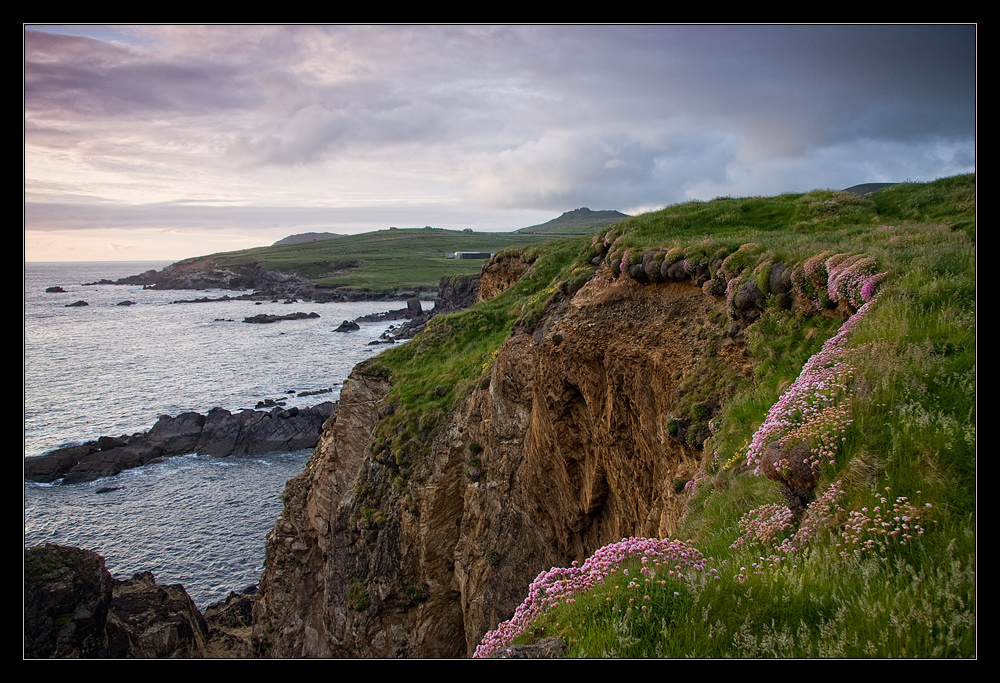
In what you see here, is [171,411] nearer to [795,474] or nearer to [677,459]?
[677,459]

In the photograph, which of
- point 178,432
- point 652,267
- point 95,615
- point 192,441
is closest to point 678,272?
point 652,267

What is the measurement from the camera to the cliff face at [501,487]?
1639 centimetres

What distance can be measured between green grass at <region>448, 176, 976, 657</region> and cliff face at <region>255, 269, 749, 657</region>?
2507 mm

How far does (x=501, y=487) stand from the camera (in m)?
22.0

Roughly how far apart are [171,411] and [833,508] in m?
67.5

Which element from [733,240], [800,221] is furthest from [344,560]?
[800,221]

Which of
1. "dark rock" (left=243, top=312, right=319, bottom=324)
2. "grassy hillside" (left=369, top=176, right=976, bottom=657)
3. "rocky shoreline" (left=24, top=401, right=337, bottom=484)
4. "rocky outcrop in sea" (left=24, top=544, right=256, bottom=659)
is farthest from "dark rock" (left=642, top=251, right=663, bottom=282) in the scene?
"dark rock" (left=243, top=312, right=319, bottom=324)

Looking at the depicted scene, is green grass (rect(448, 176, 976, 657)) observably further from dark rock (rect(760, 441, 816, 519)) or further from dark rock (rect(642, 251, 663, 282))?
dark rock (rect(642, 251, 663, 282))

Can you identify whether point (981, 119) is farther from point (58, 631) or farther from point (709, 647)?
point (58, 631)

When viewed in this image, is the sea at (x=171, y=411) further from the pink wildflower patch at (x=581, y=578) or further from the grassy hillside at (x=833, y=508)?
the grassy hillside at (x=833, y=508)

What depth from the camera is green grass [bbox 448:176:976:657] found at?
16.5ft

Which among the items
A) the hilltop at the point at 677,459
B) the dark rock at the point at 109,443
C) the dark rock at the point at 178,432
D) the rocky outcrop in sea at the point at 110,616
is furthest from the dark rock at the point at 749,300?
the dark rock at the point at 109,443

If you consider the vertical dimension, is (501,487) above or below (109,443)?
above
